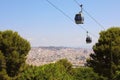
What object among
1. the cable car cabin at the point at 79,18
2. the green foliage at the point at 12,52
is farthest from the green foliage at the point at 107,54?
the cable car cabin at the point at 79,18

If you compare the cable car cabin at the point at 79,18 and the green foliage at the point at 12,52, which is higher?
the cable car cabin at the point at 79,18

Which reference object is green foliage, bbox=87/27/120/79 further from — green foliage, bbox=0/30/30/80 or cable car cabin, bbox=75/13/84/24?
cable car cabin, bbox=75/13/84/24

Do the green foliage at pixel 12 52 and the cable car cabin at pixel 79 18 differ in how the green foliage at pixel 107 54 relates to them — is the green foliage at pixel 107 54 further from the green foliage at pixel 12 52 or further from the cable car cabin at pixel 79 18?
the cable car cabin at pixel 79 18

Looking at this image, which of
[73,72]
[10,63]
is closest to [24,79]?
[10,63]

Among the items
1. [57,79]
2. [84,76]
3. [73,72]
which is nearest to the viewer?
[57,79]

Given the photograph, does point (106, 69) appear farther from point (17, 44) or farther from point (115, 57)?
point (17, 44)

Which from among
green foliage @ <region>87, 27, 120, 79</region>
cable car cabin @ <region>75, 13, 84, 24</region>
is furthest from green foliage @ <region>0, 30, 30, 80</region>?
cable car cabin @ <region>75, 13, 84, 24</region>

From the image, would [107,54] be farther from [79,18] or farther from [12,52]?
[79,18]
